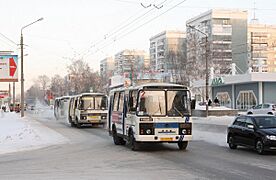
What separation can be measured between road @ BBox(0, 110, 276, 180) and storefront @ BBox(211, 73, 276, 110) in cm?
3872

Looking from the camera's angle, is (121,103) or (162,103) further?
(121,103)

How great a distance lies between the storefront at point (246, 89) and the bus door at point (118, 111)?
37.6 m

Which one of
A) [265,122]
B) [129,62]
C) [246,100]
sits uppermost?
[129,62]

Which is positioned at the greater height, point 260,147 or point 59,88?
point 59,88

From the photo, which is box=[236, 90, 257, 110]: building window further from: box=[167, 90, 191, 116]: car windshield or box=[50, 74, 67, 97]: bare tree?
box=[50, 74, 67, 97]: bare tree

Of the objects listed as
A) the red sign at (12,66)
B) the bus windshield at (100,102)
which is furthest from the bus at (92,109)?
the red sign at (12,66)

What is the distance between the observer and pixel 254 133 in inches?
658

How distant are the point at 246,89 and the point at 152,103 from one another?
44732mm

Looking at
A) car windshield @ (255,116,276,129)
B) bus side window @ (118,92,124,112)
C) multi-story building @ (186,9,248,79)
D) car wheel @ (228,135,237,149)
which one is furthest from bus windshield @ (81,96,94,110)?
multi-story building @ (186,9,248,79)

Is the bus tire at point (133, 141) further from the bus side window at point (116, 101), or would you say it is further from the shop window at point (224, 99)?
the shop window at point (224, 99)

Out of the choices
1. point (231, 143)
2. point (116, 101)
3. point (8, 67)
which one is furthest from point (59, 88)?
point (231, 143)

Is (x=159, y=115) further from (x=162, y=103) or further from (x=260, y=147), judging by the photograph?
(x=260, y=147)

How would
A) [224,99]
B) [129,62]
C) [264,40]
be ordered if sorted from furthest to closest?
[264,40] → [129,62] → [224,99]

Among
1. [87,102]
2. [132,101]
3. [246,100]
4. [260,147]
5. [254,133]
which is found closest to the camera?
[260,147]
